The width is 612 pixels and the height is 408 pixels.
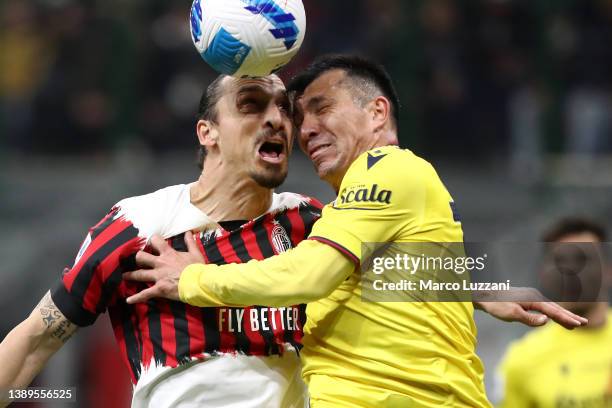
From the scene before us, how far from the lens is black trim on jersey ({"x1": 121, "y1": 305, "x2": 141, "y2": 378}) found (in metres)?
4.70

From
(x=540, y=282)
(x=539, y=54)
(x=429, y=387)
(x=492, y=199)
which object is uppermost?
(x=539, y=54)

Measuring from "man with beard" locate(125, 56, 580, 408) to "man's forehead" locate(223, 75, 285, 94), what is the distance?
21.5 inches

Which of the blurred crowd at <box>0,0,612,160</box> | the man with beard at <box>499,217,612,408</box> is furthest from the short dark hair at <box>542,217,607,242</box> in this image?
the blurred crowd at <box>0,0,612,160</box>

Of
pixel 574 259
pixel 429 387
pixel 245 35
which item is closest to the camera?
pixel 429 387

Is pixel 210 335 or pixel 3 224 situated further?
pixel 3 224

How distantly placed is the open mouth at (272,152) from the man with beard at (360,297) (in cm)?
42

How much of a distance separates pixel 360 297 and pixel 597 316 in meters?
2.75

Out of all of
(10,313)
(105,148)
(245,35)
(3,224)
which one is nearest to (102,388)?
(10,313)

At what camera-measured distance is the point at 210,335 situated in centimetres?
459

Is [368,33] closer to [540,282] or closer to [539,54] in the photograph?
[539,54]

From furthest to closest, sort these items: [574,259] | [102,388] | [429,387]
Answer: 1. [102,388]
2. [574,259]
3. [429,387]

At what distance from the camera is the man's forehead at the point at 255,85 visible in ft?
15.5

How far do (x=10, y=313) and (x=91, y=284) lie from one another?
487 centimetres

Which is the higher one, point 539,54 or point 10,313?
point 539,54
